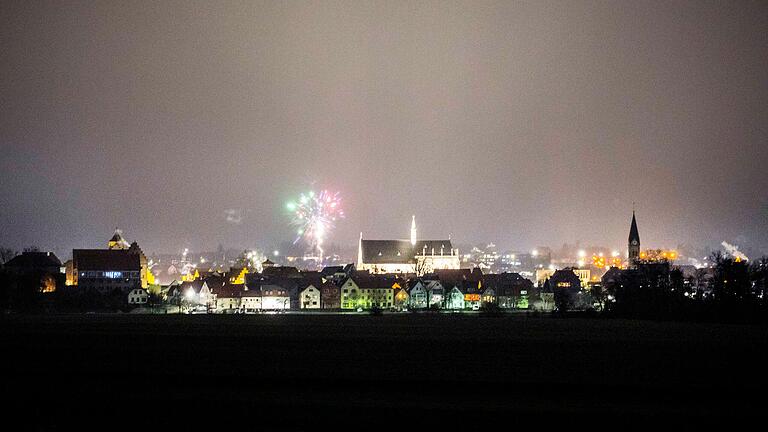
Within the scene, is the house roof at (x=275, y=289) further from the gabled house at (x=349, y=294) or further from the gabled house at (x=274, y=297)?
the gabled house at (x=349, y=294)

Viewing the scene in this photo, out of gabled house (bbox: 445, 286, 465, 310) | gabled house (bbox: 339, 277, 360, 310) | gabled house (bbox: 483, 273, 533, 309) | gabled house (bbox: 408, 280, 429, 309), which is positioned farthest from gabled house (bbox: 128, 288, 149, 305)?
gabled house (bbox: 483, 273, 533, 309)

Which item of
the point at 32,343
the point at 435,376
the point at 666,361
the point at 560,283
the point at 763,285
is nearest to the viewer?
the point at 435,376

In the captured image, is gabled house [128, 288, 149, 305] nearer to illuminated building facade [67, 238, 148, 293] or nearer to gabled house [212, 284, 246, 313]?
illuminated building facade [67, 238, 148, 293]

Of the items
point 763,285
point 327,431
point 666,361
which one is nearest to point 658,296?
point 763,285

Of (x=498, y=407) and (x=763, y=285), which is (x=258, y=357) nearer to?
(x=498, y=407)

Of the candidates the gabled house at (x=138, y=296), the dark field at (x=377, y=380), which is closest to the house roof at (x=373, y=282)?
the gabled house at (x=138, y=296)
